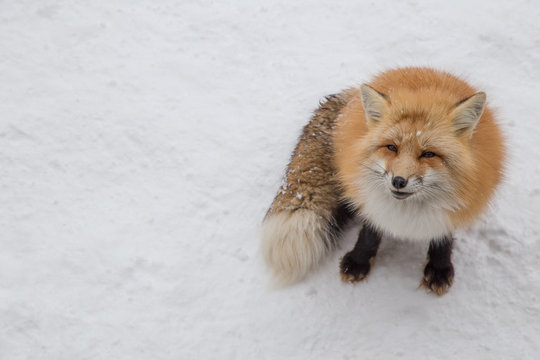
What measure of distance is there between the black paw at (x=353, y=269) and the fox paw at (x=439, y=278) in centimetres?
31

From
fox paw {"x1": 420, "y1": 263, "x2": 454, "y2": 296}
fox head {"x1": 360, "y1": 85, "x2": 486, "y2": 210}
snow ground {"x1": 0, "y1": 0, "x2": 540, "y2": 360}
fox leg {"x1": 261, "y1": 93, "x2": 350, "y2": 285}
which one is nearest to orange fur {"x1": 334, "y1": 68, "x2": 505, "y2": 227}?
fox head {"x1": 360, "y1": 85, "x2": 486, "y2": 210}

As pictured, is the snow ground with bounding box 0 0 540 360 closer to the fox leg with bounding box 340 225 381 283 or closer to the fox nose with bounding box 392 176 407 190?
the fox leg with bounding box 340 225 381 283

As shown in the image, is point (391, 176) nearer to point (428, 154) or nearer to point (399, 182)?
point (399, 182)

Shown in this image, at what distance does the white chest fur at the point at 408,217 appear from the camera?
1813mm

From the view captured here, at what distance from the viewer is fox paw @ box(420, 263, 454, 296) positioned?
2158 mm

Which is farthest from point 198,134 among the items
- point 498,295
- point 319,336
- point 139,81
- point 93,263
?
point 498,295

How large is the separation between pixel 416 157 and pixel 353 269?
32.6 inches

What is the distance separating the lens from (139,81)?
3359 millimetres

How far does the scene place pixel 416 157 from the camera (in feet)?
5.52

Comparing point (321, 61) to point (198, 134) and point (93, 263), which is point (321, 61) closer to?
point (198, 134)

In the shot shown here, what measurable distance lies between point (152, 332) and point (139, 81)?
6.72 ft

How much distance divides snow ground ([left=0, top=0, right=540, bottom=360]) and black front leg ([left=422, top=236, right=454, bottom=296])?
8cm

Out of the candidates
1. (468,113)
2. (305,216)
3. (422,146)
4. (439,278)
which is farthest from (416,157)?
(439,278)

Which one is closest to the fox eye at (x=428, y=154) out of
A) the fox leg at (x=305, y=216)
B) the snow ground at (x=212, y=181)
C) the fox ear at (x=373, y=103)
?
the fox ear at (x=373, y=103)
